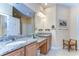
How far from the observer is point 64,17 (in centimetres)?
244

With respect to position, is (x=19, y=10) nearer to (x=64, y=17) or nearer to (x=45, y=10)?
(x=45, y=10)

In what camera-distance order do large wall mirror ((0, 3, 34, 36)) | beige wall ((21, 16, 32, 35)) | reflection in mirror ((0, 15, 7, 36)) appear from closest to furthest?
reflection in mirror ((0, 15, 7, 36)) < large wall mirror ((0, 3, 34, 36)) < beige wall ((21, 16, 32, 35))

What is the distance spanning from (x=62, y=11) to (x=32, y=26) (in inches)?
24.5

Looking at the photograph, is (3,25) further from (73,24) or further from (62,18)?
(73,24)

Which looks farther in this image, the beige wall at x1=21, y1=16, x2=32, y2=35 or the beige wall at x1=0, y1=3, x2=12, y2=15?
the beige wall at x1=21, y1=16, x2=32, y2=35

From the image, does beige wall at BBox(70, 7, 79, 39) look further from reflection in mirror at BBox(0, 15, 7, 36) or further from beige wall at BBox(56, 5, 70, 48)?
reflection in mirror at BBox(0, 15, 7, 36)

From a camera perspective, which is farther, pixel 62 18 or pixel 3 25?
pixel 62 18

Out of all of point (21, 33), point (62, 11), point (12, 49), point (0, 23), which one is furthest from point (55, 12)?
point (12, 49)

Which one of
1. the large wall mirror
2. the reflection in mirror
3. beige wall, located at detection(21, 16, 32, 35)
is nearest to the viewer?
the reflection in mirror

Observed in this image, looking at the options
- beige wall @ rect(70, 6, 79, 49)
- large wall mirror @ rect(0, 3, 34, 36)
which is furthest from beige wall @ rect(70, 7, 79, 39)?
large wall mirror @ rect(0, 3, 34, 36)

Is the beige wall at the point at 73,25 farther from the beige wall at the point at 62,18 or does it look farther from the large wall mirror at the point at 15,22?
the large wall mirror at the point at 15,22

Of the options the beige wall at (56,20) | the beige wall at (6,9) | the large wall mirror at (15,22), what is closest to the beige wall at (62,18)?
the beige wall at (56,20)

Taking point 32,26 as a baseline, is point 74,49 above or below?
below

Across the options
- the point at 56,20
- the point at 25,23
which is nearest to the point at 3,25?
the point at 25,23
